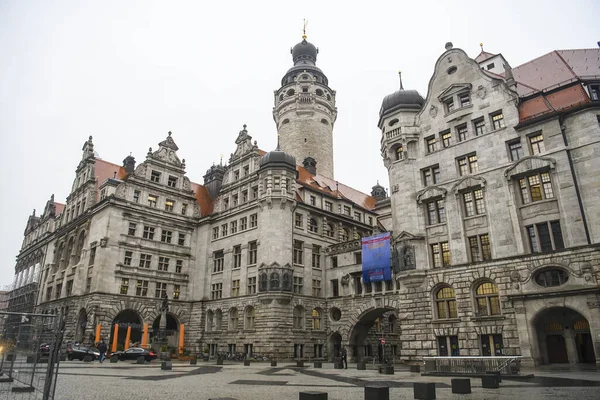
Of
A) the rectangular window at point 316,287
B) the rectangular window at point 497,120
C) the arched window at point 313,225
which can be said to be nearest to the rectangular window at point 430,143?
the rectangular window at point 497,120

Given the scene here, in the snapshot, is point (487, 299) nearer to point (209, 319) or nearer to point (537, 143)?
point (537, 143)

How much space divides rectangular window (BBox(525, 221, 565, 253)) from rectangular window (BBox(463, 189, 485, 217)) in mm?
3417

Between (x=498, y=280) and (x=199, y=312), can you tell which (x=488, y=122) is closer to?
(x=498, y=280)

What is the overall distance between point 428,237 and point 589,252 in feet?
33.5

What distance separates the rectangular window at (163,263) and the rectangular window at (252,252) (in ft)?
34.7

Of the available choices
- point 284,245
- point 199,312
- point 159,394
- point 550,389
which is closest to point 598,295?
point 550,389

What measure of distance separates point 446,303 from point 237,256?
2473 centimetres

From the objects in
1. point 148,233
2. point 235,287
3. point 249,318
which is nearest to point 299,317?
point 249,318

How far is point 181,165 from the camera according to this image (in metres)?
53.9

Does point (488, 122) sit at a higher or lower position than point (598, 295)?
higher

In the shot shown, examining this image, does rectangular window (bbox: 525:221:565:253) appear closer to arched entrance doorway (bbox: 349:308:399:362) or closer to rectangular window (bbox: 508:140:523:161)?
rectangular window (bbox: 508:140:523:161)

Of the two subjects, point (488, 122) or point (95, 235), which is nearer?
point (488, 122)

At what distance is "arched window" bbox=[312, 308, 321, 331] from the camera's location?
44.2 metres

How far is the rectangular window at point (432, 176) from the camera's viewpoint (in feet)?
108
